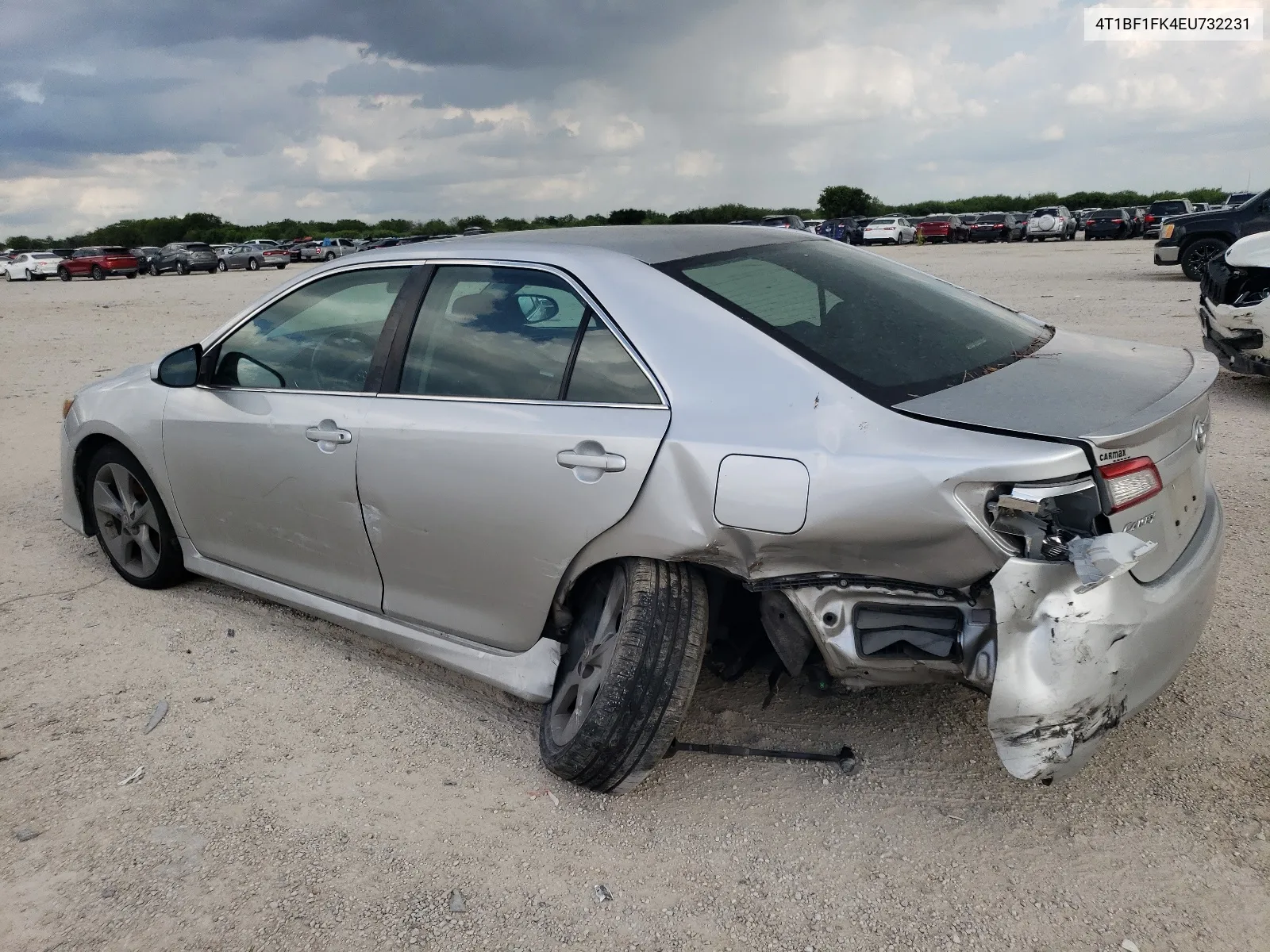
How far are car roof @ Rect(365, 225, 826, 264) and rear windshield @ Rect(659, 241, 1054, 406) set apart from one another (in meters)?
0.08

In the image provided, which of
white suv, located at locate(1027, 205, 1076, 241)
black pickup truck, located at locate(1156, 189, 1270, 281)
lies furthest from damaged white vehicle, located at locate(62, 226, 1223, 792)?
white suv, located at locate(1027, 205, 1076, 241)

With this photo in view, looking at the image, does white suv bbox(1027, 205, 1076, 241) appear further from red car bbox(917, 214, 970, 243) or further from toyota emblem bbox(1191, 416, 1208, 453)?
toyota emblem bbox(1191, 416, 1208, 453)

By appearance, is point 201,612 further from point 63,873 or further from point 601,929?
point 601,929

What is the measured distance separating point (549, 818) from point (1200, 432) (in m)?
2.11

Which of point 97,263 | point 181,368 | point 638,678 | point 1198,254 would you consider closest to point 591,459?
point 638,678

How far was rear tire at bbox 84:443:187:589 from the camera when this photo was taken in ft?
14.3

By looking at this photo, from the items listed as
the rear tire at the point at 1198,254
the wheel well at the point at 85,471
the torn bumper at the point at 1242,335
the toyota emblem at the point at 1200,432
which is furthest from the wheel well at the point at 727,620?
the rear tire at the point at 1198,254

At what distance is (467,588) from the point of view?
3.16m

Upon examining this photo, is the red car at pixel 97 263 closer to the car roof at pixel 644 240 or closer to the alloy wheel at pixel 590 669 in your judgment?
the car roof at pixel 644 240

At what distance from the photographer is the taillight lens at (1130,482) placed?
2301 millimetres

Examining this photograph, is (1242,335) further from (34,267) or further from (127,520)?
(34,267)

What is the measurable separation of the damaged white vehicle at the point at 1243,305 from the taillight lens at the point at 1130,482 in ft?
18.2

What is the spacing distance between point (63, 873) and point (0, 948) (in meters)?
0.28

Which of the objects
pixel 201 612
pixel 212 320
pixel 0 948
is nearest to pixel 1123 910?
pixel 0 948
